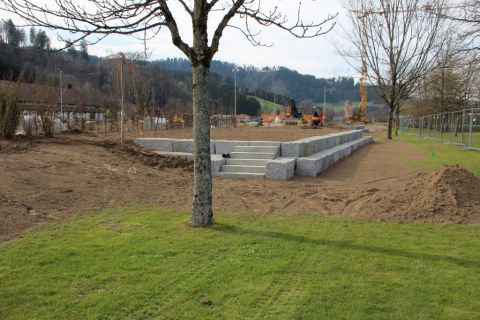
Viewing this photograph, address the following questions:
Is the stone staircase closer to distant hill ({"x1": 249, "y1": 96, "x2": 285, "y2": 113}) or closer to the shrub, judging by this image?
the shrub

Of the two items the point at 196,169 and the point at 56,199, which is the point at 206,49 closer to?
the point at 196,169

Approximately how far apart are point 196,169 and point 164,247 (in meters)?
1.39

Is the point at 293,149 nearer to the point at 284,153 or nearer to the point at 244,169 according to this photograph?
the point at 284,153

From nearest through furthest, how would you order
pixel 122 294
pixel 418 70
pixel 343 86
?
pixel 122 294, pixel 418 70, pixel 343 86

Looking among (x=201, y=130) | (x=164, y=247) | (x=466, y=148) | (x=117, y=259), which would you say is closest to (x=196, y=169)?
(x=201, y=130)

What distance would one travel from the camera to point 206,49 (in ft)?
19.9

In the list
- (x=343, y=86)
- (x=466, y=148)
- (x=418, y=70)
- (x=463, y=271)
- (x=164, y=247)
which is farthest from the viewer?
(x=343, y=86)

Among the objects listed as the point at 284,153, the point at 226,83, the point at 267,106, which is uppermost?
the point at 226,83

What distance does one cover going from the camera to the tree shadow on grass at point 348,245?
5.02 metres

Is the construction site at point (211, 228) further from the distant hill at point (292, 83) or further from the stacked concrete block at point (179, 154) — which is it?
the distant hill at point (292, 83)

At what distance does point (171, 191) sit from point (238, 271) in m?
4.67

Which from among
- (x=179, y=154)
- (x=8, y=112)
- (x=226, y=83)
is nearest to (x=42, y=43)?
(x=8, y=112)

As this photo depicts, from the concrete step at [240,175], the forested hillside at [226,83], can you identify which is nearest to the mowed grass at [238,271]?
the concrete step at [240,175]

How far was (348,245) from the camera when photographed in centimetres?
557
